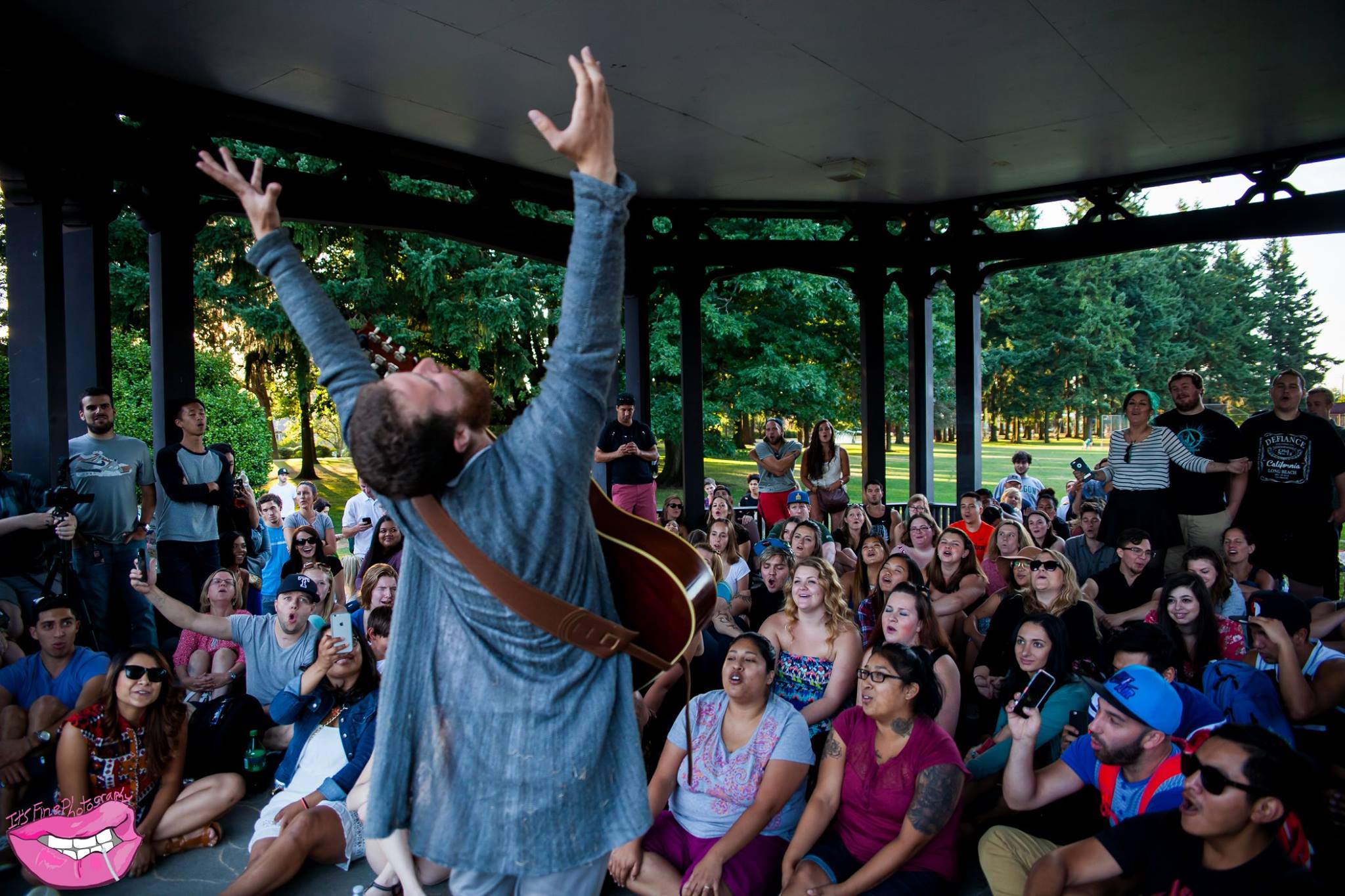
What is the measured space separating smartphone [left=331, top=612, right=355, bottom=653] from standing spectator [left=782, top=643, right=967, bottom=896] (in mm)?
1848

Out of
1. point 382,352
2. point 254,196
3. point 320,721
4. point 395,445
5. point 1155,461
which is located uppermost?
point 254,196

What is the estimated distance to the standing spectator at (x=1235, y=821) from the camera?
2.08 metres

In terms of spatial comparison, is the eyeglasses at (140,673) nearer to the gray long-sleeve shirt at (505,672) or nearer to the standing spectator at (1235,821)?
the gray long-sleeve shirt at (505,672)

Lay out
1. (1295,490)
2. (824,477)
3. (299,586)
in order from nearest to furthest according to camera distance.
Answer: (299,586), (1295,490), (824,477)

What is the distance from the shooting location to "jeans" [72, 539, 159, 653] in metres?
4.41

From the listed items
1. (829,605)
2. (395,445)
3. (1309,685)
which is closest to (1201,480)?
(1309,685)

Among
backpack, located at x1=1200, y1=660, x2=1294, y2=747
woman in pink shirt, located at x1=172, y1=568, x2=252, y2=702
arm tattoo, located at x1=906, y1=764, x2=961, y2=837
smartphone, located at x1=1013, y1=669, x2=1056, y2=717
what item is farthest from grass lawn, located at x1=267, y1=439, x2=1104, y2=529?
woman in pink shirt, located at x1=172, y1=568, x2=252, y2=702

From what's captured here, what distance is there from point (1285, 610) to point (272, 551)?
5.86 meters

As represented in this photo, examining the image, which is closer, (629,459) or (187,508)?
(187,508)

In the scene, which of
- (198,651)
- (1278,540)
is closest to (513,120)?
(198,651)

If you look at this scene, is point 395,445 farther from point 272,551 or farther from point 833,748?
point 272,551

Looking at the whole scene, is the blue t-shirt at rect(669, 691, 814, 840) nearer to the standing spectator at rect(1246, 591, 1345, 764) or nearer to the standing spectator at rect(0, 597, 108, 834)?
the standing spectator at rect(1246, 591, 1345, 764)

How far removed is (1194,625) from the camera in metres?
3.69

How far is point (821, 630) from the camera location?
3.93 meters
